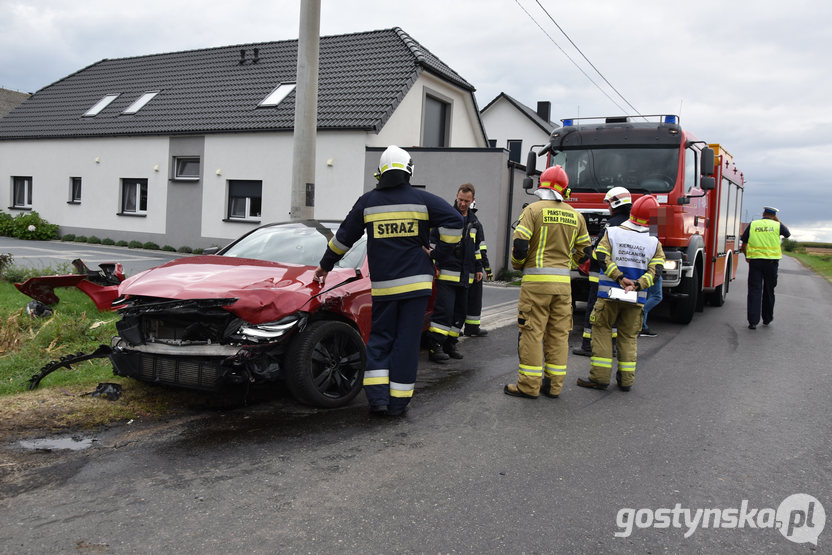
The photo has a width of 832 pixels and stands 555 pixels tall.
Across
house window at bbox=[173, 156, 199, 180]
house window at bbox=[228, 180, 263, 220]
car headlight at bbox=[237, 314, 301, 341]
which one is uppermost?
house window at bbox=[173, 156, 199, 180]

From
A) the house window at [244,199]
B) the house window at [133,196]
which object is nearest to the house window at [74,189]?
the house window at [133,196]

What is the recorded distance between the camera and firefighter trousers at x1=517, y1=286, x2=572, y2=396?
17.6 ft

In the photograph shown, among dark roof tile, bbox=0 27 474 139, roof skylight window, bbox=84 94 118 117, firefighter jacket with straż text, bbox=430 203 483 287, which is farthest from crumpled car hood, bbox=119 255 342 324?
roof skylight window, bbox=84 94 118 117

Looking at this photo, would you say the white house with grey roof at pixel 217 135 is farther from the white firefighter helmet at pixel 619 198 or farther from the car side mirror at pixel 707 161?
the white firefighter helmet at pixel 619 198

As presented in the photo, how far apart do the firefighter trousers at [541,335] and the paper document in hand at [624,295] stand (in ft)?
1.66

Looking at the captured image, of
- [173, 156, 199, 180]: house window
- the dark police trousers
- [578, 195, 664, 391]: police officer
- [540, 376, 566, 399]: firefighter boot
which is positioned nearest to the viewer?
[540, 376, 566, 399]: firefighter boot

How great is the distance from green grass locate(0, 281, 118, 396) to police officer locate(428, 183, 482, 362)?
3077 millimetres

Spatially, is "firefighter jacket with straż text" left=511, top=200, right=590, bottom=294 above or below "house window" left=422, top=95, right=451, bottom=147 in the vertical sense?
below

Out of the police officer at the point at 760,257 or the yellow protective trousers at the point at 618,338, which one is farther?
the police officer at the point at 760,257

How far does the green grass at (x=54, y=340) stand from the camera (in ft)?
17.4

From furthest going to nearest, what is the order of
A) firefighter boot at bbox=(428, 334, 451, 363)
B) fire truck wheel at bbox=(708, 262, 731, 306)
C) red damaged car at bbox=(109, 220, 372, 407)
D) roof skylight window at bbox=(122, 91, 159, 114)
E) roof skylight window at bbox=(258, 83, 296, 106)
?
roof skylight window at bbox=(122, 91, 159, 114)
roof skylight window at bbox=(258, 83, 296, 106)
fire truck wheel at bbox=(708, 262, 731, 306)
firefighter boot at bbox=(428, 334, 451, 363)
red damaged car at bbox=(109, 220, 372, 407)

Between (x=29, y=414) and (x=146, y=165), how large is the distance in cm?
1795

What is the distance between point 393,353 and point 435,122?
16.9 metres

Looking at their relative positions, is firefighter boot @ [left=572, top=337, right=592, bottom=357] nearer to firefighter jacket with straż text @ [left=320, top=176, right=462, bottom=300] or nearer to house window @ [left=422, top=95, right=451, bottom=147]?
firefighter jacket with straż text @ [left=320, top=176, right=462, bottom=300]
